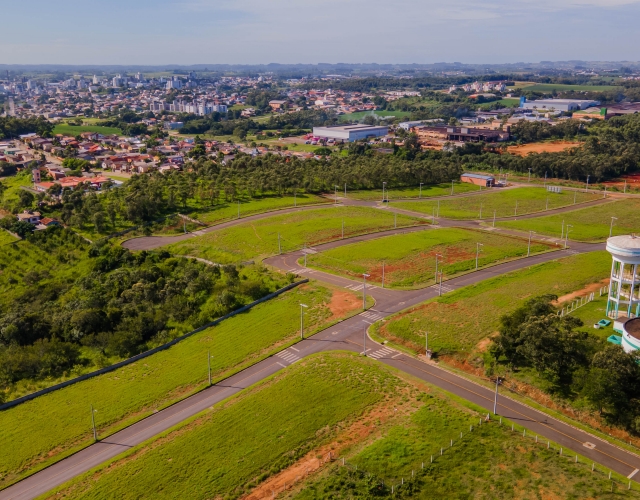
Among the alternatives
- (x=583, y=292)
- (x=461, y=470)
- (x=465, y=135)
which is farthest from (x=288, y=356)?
(x=465, y=135)

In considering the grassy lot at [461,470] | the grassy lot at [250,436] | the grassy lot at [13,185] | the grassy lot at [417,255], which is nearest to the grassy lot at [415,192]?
the grassy lot at [417,255]

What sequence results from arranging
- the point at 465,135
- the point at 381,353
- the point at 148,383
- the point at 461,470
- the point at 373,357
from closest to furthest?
the point at 461,470 → the point at 148,383 → the point at 373,357 → the point at 381,353 → the point at 465,135

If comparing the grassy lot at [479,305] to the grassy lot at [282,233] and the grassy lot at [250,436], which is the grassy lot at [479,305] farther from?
the grassy lot at [282,233]

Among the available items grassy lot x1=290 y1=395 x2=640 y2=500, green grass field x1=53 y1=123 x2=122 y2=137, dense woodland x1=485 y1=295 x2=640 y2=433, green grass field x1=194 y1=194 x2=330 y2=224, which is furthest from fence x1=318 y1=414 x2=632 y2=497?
green grass field x1=53 y1=123 x2=122 y2=137

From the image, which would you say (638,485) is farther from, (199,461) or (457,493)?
(199,461)

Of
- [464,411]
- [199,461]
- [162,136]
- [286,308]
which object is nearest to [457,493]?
[464,411]

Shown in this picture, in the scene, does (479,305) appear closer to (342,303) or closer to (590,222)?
(342,303)
